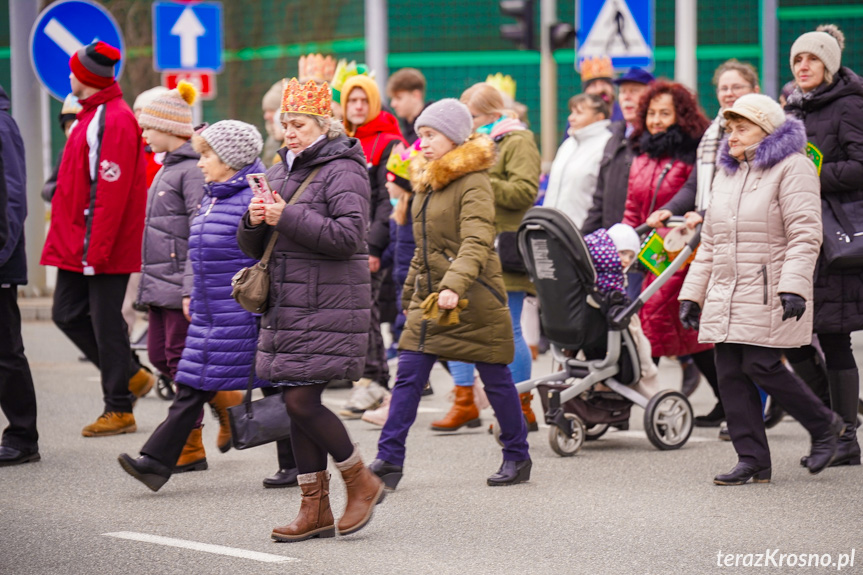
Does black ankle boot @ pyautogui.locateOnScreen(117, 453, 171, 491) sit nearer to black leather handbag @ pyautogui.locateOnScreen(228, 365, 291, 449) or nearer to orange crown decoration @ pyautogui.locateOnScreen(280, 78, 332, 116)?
black leather handbag @ pyautogui.locateOnScreen(228, 365, 291, 449)

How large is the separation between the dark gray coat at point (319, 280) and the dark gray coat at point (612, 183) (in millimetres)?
3553

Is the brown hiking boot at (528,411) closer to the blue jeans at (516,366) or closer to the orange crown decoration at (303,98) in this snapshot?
the blue jeans at (516,366)

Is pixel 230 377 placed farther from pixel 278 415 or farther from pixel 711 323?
pixel 711 323

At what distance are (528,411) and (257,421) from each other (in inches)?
99.9

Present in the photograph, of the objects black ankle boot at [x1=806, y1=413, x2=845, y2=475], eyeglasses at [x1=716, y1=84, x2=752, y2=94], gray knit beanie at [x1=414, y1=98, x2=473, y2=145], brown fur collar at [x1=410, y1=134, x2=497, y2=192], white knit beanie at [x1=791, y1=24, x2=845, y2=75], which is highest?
white knit beanie at [x1=791, y1=24, x2=845, y2=75]

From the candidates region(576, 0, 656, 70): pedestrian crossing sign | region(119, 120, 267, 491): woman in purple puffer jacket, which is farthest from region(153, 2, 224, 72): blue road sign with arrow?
region(119, 120, 267, 491): woman in purple puffer jacket

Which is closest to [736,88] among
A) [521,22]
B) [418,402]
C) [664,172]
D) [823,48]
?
A: [664,172]

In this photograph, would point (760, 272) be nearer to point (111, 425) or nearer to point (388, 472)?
point (388, 472)

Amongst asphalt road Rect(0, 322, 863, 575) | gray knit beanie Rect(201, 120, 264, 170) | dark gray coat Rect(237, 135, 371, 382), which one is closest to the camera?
asphalt road Rect(0, 322, 863, 575)

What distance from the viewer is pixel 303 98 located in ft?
18.9

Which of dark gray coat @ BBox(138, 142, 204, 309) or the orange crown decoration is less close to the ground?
the orange crown decoration

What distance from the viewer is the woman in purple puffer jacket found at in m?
6.57

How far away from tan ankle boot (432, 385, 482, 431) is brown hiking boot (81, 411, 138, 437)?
1.83 metres

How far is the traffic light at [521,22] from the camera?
16.5 metres
